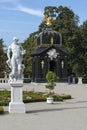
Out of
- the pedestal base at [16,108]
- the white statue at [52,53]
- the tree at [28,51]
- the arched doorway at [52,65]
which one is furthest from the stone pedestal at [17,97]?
the tree at [28,51]

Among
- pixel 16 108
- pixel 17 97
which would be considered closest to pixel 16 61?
pixel 17 97

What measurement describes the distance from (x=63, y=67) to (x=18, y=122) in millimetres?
41405

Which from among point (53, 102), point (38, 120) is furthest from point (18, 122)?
point (53, 102)

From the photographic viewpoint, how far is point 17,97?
18641mm

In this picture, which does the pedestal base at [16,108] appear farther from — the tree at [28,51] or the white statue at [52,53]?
the tree at [28,51]

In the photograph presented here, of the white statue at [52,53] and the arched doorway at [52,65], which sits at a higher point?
the white statue at [52,53]

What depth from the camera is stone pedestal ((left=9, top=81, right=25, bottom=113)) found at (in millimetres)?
18453

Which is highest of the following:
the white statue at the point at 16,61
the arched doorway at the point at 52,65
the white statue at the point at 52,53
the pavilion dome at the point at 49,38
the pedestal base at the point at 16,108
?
the pavilion dome at the point at 49,38

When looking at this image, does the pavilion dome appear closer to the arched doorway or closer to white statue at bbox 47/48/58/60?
white statue at bbox 47/48/58/60

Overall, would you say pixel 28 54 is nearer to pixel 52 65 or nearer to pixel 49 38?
pixel 49 38

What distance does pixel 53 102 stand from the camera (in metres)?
24.5

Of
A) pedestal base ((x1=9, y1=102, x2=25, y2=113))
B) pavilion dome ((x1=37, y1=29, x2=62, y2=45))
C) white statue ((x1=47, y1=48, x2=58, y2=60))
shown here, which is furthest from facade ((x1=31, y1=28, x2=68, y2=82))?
pedestal base ((x1=9, y1=102, x2=25, y2=113))

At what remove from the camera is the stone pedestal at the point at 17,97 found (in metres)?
18.5

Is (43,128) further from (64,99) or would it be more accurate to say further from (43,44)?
(43,44)
